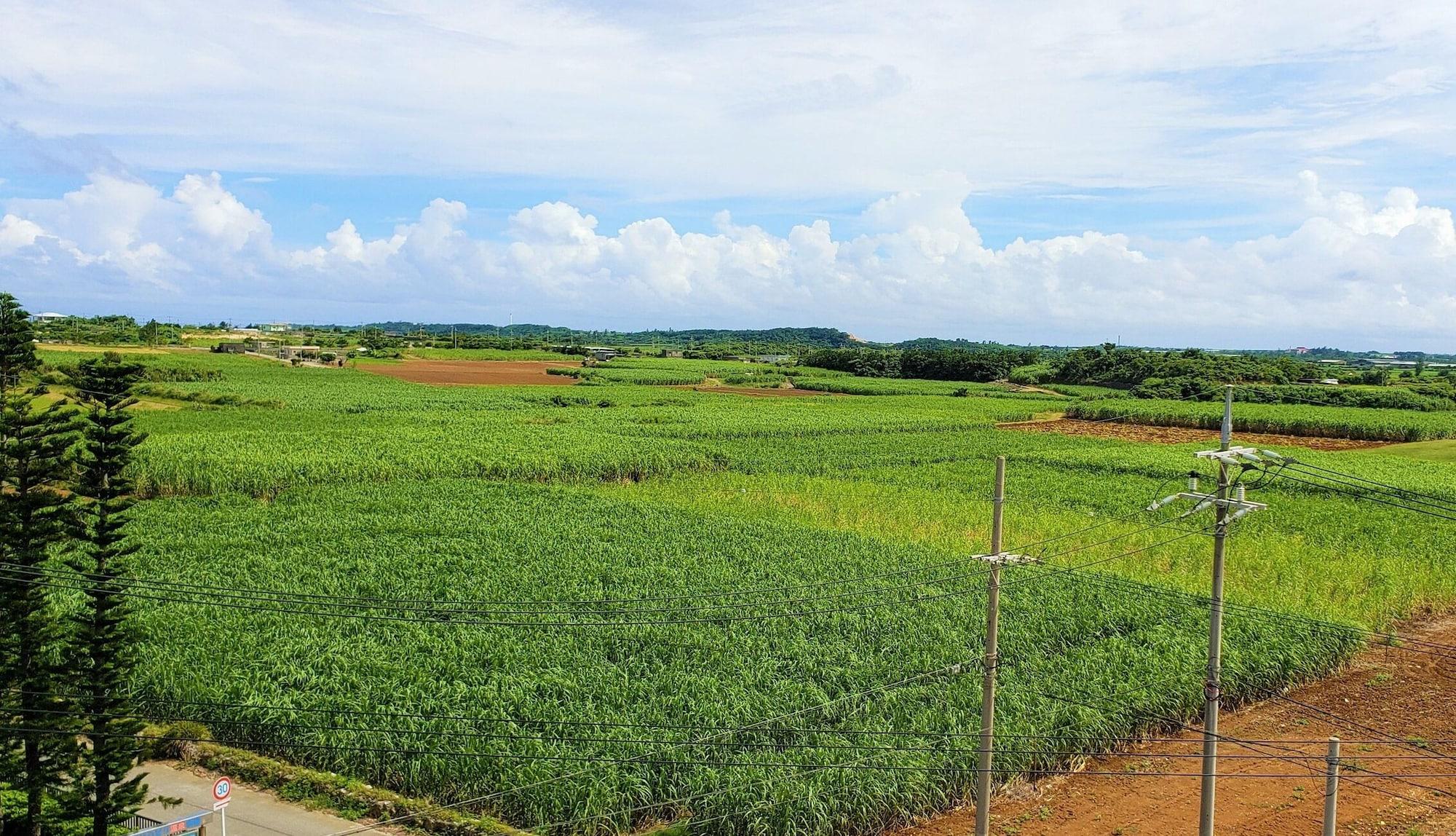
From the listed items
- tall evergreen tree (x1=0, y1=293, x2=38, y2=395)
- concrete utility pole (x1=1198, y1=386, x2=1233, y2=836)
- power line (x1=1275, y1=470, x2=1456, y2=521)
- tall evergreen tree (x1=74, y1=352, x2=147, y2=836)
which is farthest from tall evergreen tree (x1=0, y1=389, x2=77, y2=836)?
power line (x1=1275, y1=470, x2=1456, y2=521)

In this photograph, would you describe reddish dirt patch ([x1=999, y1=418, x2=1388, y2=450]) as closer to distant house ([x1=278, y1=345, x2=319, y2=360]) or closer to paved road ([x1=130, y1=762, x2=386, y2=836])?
paved road ([x1=130, y1=762, x2=386, y2=836])

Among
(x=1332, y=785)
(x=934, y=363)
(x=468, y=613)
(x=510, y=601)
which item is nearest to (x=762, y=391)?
(x=934, y=363)

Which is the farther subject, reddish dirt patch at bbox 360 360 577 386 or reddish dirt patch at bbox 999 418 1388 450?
reddish dirt patch at bbox 360 360 577 386

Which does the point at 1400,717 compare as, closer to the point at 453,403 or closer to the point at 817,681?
the point at 817,681

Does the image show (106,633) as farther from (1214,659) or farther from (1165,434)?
(1165,434)

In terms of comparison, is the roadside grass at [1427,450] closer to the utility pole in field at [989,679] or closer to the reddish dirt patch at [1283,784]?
the reddish dirt patch at [1283,784]

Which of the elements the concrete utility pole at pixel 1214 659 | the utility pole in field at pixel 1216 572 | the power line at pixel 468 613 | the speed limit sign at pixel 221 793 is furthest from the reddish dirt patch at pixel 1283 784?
the speed limit sign at pixel 221 793
